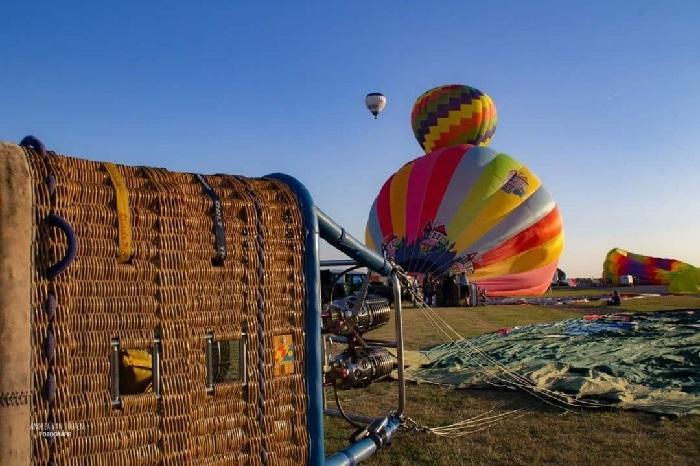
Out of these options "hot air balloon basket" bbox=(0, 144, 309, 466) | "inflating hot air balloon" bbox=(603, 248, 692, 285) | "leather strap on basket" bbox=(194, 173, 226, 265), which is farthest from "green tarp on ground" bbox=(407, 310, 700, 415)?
"inflating hot air balloon" bbox=(603, 248, 692, 285)

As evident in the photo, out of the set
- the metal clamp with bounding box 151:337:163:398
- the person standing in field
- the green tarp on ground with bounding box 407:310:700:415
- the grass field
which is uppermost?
the person standing in field

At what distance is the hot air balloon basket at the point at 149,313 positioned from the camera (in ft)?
5.92

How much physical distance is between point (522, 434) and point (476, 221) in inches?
584

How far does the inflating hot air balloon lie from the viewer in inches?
1400

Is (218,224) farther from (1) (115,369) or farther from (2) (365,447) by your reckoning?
(2) (365,447)

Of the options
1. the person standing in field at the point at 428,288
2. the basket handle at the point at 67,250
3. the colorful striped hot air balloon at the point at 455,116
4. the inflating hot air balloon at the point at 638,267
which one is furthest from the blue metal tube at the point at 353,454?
the inflating hot air balloon at the point at 638,267

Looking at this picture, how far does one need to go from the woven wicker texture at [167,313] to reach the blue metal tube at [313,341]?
3 centimetres

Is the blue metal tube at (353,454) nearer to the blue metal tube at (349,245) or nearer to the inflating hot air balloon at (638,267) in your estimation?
the blue metal tube at (349,245)

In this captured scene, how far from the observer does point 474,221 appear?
19312mm

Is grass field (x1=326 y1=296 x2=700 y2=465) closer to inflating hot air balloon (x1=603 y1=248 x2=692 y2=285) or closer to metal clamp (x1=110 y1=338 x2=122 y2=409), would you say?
metal clamp (x1=110 y1=338 x2=122 y2=409)

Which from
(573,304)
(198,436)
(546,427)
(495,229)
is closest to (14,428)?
(198,436)

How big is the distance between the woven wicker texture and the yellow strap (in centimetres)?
2

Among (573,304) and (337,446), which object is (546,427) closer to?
(337,446)

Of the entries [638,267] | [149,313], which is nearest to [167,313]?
[149,313]
